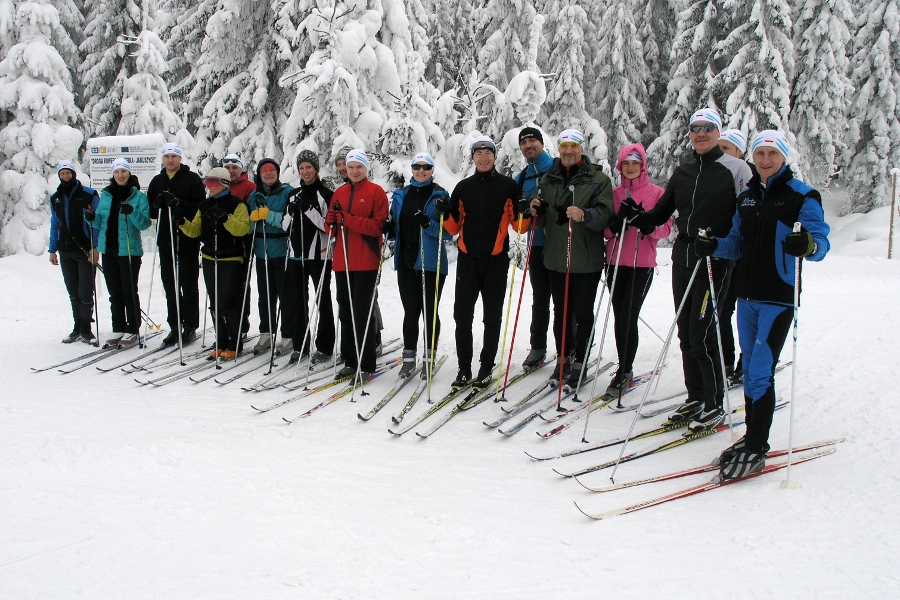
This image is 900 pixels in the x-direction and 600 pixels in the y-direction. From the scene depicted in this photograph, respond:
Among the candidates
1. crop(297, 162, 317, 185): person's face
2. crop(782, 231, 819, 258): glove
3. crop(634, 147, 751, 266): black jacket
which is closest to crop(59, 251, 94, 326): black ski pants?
crop(297, 162, 317, 185): person's face

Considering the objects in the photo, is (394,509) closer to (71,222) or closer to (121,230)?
(121,230)

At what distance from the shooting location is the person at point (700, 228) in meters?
4.38

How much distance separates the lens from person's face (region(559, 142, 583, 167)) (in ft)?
17.3

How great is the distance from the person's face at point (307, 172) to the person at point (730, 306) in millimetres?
4026

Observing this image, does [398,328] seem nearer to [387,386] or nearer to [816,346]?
[387,386]

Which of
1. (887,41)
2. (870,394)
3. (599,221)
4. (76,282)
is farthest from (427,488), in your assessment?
(887,41)

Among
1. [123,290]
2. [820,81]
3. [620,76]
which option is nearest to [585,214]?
[123,290]

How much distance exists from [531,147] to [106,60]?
1743cm

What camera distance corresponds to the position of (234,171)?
711cm

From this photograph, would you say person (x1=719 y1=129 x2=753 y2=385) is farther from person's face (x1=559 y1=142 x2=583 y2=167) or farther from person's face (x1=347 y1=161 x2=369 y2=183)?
person's face (x1=347 y1=161 x2=369 y2=183)

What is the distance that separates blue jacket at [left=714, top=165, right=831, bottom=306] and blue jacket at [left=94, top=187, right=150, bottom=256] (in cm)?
667

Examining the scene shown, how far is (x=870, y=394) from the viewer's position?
5207 millimetres

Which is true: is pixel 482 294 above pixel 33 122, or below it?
below

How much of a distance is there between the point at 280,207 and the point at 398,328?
2537 millimetres
